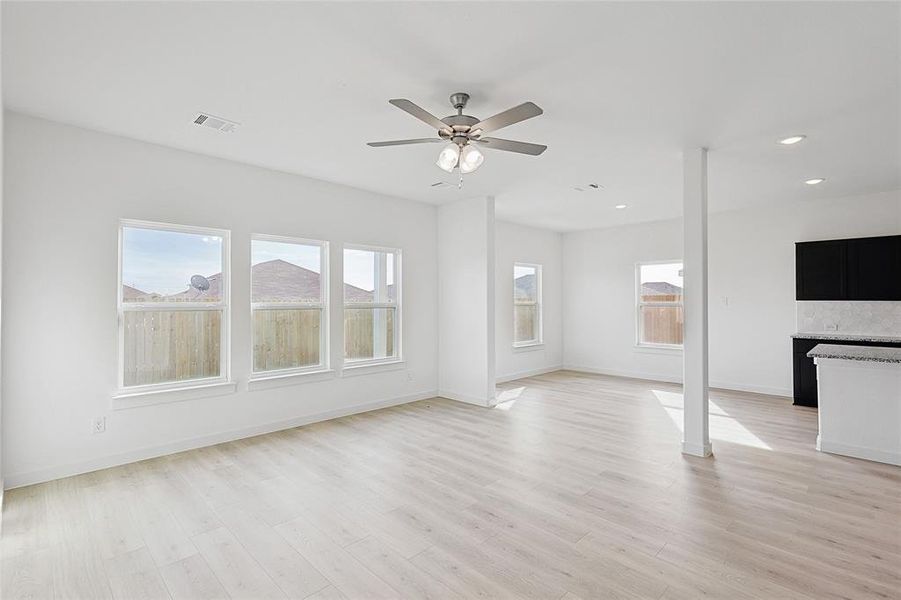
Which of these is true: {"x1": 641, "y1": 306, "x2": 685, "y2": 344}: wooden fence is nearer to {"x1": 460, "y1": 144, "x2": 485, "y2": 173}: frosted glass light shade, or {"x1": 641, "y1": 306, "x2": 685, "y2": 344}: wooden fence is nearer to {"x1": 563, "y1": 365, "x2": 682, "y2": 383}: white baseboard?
{"x1": 563, "y1": 365, "x2": 682, "y2": 383}: white baseboard

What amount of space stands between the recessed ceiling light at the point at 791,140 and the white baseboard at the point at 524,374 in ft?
16.4

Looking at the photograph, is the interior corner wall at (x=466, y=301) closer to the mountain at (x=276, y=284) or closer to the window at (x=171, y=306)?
the mountain at (x=276, y=284)

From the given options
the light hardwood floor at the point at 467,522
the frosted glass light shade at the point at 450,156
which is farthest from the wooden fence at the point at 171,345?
the frosted glass light shade at the point at 450,156

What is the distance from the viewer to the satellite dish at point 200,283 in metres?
4.28

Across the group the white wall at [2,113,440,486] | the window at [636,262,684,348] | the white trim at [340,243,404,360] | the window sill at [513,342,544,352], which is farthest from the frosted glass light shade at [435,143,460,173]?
the window at [636,262,684,348]

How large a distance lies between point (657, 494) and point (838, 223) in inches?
208

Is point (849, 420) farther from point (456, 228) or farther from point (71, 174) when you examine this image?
point (71, 174)

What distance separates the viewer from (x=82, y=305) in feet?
11.8

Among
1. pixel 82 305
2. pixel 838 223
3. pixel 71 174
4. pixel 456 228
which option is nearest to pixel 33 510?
pixel 82 305

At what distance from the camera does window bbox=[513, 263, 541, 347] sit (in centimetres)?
800

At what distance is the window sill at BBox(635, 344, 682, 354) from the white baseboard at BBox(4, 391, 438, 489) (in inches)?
184

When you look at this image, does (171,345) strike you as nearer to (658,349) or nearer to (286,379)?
(286,379)

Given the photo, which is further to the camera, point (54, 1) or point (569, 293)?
point (569, 293)

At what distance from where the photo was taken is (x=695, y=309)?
12.9 ft
